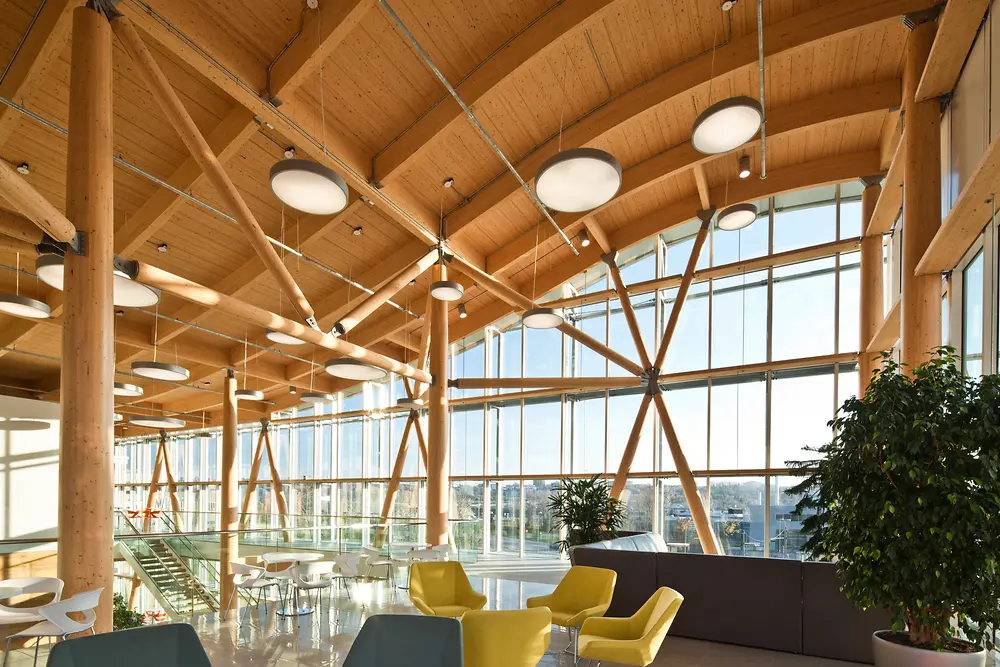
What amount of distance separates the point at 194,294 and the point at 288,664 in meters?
4.35

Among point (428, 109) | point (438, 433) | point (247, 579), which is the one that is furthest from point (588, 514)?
point (428, 109)

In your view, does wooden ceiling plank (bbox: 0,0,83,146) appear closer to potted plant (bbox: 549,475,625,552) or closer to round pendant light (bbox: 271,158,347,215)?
round pendant light (bbox: 271,158,347,215)

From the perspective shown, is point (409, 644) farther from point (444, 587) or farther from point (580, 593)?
point (580, 593)

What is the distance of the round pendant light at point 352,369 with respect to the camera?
34.0ft

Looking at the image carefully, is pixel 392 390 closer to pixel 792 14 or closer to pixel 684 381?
pixel 684 381

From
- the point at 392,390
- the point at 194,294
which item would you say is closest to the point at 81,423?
the point at 194,294

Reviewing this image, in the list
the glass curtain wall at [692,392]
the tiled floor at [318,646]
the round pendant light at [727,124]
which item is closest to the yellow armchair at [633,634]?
the tiled floor at [318,646]

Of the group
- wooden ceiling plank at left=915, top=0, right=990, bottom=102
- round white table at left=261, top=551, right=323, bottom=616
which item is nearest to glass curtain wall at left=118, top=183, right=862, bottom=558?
round white table at left=261, top=551, right=323, bottom=616

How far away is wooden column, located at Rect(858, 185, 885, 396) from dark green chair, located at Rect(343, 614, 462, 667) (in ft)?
34.4

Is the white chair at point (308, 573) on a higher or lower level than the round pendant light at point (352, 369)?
lower

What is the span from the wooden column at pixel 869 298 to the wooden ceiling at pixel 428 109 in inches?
53.9

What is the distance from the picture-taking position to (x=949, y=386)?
4379mm

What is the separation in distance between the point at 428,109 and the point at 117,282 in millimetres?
4855

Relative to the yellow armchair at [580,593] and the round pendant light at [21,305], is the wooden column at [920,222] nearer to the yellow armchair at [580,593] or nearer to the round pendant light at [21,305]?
the yellow armchair at [580,593]
